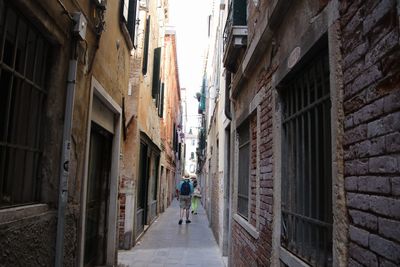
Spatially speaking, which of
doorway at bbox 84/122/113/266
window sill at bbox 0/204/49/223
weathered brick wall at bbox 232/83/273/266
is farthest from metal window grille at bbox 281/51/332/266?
doorway at bbox 84/122/113/266

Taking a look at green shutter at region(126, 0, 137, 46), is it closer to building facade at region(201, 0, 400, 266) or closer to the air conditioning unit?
the air conditioning unit

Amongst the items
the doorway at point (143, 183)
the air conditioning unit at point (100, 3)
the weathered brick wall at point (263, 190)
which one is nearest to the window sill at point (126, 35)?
the air conditioning unit at point (100, 3)

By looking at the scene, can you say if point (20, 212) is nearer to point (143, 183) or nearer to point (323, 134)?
point (323, 134)

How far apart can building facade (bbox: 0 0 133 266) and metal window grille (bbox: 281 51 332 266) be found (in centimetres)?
208

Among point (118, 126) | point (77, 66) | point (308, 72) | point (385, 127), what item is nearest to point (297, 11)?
point (308, 72)

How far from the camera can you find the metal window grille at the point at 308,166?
2.90 m

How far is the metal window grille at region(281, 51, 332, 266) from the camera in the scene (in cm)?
290

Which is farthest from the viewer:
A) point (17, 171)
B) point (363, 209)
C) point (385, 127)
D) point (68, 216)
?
point (68, 216)

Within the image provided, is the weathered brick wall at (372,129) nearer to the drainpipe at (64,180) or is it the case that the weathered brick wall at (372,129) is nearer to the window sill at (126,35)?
the drainpipe at (64,180)

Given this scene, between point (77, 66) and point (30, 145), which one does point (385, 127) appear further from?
point (77, 66)

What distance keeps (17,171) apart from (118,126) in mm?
3865

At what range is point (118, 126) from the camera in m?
7.09

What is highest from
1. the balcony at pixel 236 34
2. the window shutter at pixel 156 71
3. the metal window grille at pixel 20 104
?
the window shutter at pixel 156 71

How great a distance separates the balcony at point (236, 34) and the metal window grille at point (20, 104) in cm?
337
